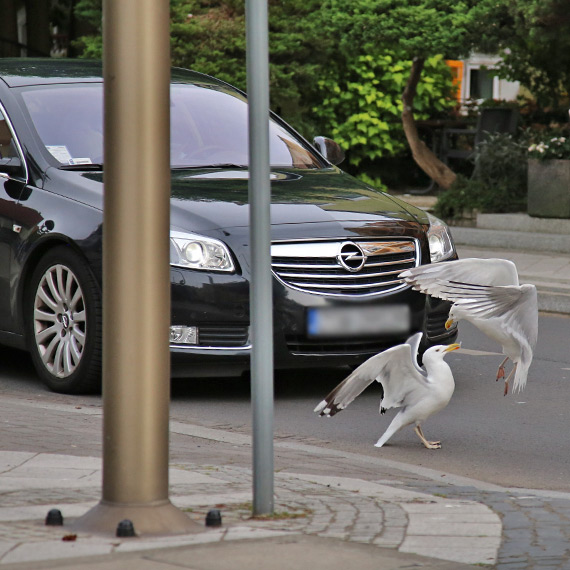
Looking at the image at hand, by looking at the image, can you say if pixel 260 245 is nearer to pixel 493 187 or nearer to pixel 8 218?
pixel 8 218

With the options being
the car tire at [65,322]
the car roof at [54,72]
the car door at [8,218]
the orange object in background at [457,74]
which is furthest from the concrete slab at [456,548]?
the orange object in background at [457,74]

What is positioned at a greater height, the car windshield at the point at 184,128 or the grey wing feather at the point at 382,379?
the car windshield at the point at 184,128

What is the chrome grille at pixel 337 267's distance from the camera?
7.30 metres

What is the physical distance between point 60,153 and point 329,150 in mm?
2076

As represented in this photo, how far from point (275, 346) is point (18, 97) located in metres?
2.37

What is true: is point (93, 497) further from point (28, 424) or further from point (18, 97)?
point (18, 97)

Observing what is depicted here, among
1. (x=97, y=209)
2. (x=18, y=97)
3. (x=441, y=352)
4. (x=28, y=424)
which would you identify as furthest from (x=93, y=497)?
(x=18, y=97)

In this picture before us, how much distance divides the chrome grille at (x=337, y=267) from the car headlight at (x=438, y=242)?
0.46 metres

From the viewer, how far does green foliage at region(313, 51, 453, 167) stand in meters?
23.4

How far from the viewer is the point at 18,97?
825cm

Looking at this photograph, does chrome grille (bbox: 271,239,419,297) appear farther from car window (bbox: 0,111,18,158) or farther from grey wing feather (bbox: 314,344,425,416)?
car window (bbox: 0,111,18,158)

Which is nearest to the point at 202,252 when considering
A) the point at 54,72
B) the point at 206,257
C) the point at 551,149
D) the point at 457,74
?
the point at 206,257

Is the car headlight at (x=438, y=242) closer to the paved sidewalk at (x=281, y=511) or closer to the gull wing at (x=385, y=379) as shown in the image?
the gull wing at (x=385, y=379)

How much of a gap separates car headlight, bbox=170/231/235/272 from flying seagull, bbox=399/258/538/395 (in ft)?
3.50
